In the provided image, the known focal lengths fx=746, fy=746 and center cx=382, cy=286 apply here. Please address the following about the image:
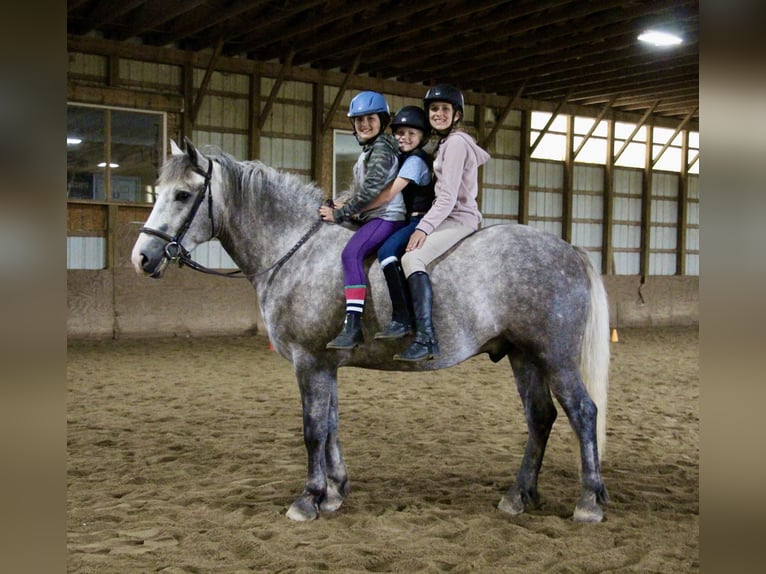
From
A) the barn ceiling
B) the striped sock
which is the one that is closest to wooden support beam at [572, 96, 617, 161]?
the barn ceiling

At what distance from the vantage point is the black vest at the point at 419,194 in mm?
3814

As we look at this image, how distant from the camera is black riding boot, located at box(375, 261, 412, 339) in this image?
3514mm

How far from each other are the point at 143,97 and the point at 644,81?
A: 9121mm

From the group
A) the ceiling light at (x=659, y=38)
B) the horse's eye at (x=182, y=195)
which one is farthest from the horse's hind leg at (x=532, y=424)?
the ceiling light at (x=659, y=38)

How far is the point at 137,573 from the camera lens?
290 cm

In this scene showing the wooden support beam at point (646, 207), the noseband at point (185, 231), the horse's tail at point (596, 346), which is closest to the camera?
the noseband at point (185, 231)

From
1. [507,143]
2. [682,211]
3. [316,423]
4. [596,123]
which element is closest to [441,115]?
[316,423]

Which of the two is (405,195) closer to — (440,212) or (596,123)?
(440,212)

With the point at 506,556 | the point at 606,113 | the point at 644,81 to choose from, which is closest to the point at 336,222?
the point at 506,556

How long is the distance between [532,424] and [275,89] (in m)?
9.66

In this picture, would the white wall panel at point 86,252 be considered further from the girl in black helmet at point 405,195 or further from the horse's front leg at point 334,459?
the girl in black helmet at point 405,195

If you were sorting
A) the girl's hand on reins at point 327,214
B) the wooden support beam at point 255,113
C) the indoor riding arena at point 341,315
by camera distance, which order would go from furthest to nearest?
the wooden support beam at point 255,113
the girl's hand on reins at point 327,214
the indoor riding arena at point 341,315

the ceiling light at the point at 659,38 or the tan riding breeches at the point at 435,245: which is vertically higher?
the ceiling light at the point at 659,38

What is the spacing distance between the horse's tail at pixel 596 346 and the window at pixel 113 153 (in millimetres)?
9155
